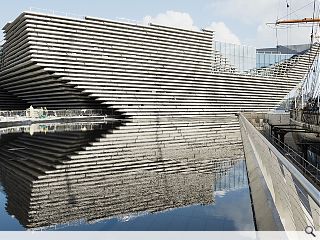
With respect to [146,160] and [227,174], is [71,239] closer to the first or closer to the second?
[227,174]

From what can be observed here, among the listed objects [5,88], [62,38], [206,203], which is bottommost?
[206,203]

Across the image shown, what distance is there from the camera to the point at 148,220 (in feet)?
28.2

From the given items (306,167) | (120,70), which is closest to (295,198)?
(306,167)

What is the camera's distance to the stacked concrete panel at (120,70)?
56.6m

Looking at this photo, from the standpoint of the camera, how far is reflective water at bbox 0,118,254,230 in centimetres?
859

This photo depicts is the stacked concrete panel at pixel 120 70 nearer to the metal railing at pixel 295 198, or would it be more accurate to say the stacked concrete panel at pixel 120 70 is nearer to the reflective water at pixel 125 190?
the reflective water at pixel 125 190

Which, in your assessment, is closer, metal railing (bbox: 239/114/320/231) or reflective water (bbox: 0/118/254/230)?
metal railing (bbox: 239/114/320/231)

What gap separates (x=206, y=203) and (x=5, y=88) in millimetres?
75109

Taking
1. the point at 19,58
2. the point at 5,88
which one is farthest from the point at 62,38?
the point at 5,88

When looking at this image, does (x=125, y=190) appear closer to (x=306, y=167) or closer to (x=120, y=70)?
(x=306, y=167)

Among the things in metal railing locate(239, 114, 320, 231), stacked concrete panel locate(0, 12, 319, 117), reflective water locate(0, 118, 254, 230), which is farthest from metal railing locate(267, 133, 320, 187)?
stacked concrete panel locate(0, 12, 319, 117)

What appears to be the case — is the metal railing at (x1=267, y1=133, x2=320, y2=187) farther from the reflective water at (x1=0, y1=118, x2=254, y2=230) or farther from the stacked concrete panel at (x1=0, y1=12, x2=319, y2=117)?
the stacked concrete panel at (x1=0, y1=12, x2=319, y2=117)

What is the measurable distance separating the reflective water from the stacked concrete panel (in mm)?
38682

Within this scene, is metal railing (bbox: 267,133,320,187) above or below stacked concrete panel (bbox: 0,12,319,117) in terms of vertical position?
below
